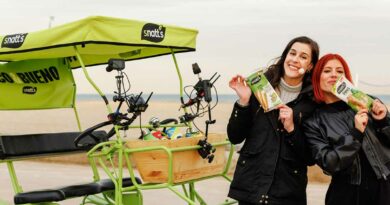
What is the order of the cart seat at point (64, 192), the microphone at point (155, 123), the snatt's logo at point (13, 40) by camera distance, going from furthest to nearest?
the snatt's logo at point (13, 40), the microphone at point (155, 123), the cart seat at point (64, 192)

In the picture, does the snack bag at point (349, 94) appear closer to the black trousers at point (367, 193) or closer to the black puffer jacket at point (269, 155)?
the black puffer jacket at point (269, 155)

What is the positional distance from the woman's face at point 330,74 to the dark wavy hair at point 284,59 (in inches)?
7.9

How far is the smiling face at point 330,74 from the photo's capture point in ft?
13.6

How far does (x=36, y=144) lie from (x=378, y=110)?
404cm

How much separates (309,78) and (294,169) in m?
0.58

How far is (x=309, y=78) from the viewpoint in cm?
439

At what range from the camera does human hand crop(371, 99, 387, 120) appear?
4148 mm

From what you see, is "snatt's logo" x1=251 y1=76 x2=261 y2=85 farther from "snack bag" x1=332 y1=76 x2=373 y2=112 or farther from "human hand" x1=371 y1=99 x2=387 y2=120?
"human hand" x1=371 y1=99 x2=387 y2=120

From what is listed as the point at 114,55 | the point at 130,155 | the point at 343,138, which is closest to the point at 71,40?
the point at 130,155

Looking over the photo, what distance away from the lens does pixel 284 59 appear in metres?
4.41

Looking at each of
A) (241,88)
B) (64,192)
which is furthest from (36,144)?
(241,88)

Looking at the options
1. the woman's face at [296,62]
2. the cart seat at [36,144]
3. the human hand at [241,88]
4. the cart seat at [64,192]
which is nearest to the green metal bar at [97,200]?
the cart seat at [64,192]

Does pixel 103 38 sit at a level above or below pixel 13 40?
above

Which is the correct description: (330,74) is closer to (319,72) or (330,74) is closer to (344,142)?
(319,72)
